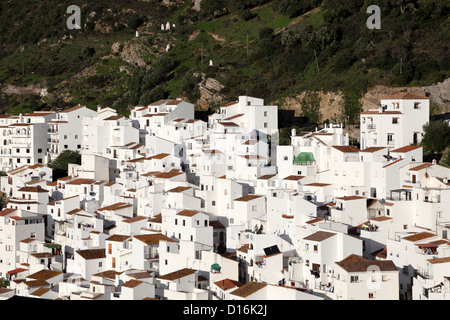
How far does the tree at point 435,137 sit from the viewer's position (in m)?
36.5

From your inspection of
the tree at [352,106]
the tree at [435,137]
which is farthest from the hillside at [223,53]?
the tree at [435,137]

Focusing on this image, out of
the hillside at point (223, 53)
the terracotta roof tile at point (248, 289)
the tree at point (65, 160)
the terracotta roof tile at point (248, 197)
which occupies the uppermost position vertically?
the hillside at point (223, 53)

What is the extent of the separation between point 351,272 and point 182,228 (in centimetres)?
868

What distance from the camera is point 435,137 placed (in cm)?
3653

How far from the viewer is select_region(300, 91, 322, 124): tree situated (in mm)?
47688

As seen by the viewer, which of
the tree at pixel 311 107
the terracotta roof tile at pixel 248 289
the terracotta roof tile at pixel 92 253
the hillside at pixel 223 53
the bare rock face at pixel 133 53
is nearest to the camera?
the terracotta roof tile at pixel 248 289

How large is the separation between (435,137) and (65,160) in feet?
70.0

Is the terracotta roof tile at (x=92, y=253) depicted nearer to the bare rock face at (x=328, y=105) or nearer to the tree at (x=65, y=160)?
the tree at (x=65, y=160)

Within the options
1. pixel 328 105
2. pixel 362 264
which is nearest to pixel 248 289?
pixel 362 264

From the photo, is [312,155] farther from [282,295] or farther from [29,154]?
[29,154]

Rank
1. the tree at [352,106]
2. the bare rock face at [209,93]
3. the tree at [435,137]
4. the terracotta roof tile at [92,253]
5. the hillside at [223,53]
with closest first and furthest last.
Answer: the terracotta roof tile at [92,253], the tree at [435,137], the tree at [352,106], the hillside at [223,53], the bare rock face at [209,93]

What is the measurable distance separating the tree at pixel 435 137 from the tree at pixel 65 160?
Answer: 2028cm

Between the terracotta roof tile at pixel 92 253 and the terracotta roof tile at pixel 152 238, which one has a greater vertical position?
the terracotta roof tile at pixel 152 238
